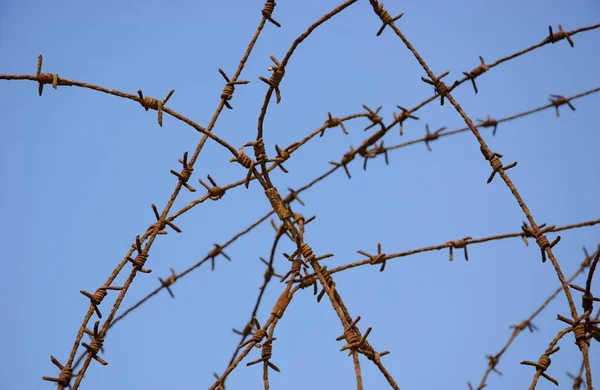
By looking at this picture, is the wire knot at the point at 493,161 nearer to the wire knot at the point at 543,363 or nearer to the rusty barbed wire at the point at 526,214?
the rusty barbed wire at the point at 526,214

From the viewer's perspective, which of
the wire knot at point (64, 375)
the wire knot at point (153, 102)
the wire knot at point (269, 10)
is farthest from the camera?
the wire knot at point (269, 10)

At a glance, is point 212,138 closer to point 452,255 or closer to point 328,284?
point 328,284

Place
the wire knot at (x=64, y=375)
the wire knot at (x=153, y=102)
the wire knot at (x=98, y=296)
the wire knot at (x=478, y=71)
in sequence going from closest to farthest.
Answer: the wire knot at (x=64, y=375)
the wire knot at (x=98, y=296)
the wire knot at (x=153, y=102)
the wire knot at (x=478, y=71)

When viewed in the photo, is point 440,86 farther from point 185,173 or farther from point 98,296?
point 98,296

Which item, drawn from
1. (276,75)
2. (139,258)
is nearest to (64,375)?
(139,258)

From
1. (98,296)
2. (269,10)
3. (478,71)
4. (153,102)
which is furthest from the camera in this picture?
(478,71)

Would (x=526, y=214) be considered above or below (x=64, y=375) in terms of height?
above

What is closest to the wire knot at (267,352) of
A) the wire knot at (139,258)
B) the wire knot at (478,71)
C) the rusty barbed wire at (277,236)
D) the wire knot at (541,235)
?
the rusty barbed wire at (277,236)

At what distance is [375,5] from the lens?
7.02 ft

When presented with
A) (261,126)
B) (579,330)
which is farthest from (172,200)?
(579,330)

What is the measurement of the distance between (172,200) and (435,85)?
887 mm

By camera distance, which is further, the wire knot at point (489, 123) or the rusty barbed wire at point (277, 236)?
the wire knot at point (489, 123)

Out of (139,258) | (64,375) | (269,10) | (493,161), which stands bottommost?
(64,375)

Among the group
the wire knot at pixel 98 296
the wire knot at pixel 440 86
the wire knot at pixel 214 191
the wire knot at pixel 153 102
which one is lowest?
the wire knot at pixel 98 296
